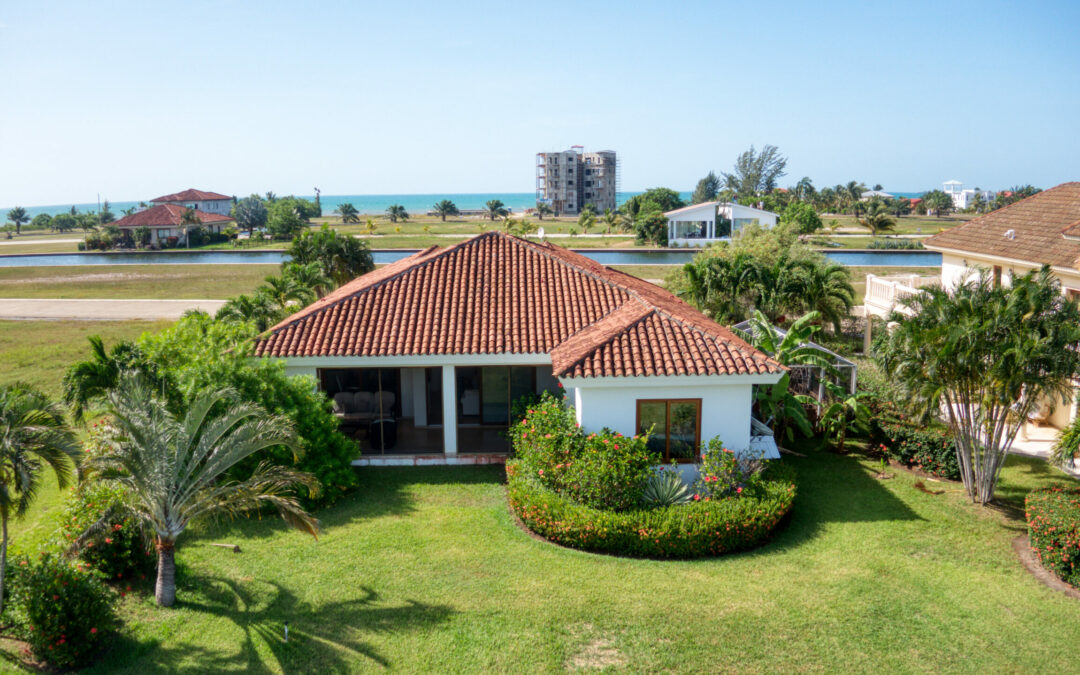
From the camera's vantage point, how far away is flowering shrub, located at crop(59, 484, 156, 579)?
41.2 feet

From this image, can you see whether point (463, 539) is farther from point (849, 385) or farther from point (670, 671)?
point (849, 385)

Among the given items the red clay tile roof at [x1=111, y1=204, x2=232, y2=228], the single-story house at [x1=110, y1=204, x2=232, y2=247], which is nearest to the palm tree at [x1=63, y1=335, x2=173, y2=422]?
the single-story house at [x1=110, y1=204, x2=232, y2=247]

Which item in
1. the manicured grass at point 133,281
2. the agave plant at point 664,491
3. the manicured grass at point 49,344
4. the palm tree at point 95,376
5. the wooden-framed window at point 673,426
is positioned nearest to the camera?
the agave plant at point 664,491

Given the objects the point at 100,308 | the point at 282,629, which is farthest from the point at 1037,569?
the point at 100,308

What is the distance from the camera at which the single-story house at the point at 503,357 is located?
16266mm

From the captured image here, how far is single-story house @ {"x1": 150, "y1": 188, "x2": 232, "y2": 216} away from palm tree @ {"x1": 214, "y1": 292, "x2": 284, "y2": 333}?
369 feet

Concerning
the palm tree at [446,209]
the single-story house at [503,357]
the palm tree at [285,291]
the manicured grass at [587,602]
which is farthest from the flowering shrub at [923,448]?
the palm tree at [446,209]

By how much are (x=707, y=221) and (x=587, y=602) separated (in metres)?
74.7

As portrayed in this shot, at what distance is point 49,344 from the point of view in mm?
35312

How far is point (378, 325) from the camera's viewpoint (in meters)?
19.8

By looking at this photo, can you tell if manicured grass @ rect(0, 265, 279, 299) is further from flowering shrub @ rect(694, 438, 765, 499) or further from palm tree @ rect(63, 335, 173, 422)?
flowering shrub @ rect(694, 438, 765, 499)

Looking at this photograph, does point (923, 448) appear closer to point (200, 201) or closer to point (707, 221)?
point (707, 221)

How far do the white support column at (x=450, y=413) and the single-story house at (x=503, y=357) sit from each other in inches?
1.2

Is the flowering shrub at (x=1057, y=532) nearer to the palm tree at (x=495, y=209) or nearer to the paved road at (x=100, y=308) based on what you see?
the paved road at (x=100, y=308)
